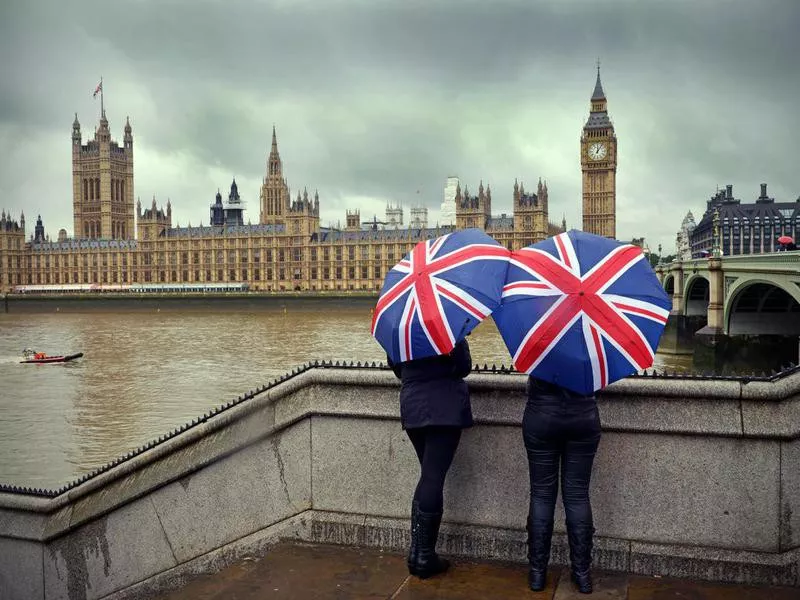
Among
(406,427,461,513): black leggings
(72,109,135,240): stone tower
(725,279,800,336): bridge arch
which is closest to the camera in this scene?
(406,427,461,513): black leggings

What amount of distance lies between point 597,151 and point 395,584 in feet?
293

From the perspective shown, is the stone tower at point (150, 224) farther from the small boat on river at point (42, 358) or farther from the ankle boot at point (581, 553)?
the ankle boot at point (581, 553)

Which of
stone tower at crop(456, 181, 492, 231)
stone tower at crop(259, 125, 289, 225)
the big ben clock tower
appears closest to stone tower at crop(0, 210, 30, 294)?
stone tower at crop(259, 125, 289, 225)

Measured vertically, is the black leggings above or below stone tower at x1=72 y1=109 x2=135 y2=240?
below

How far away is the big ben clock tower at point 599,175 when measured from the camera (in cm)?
8688

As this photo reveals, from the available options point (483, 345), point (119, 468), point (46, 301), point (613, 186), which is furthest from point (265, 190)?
point (119, 468)

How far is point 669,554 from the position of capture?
3.96m

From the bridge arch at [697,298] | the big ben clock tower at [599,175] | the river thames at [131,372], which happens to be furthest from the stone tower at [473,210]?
the bridge arch at [697,298]

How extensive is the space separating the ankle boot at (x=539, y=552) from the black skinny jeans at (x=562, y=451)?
3 centimetres

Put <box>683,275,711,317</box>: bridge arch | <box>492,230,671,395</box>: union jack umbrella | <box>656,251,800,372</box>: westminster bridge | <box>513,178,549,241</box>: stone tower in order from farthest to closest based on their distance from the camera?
<box>513,178,549,241</box>: stone tower, <box>683,275,711,317</box>: bridge arch, <box>656,251,800,372</box>: westminster bridge, <box>492,230,671,395</box>: union jack umbrella

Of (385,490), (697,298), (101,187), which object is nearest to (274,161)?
(101,187)

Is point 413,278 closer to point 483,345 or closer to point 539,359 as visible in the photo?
point 539,359

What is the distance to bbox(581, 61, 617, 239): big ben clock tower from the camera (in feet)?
285

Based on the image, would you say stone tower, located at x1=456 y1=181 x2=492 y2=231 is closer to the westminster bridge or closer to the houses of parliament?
the houses of parliament
